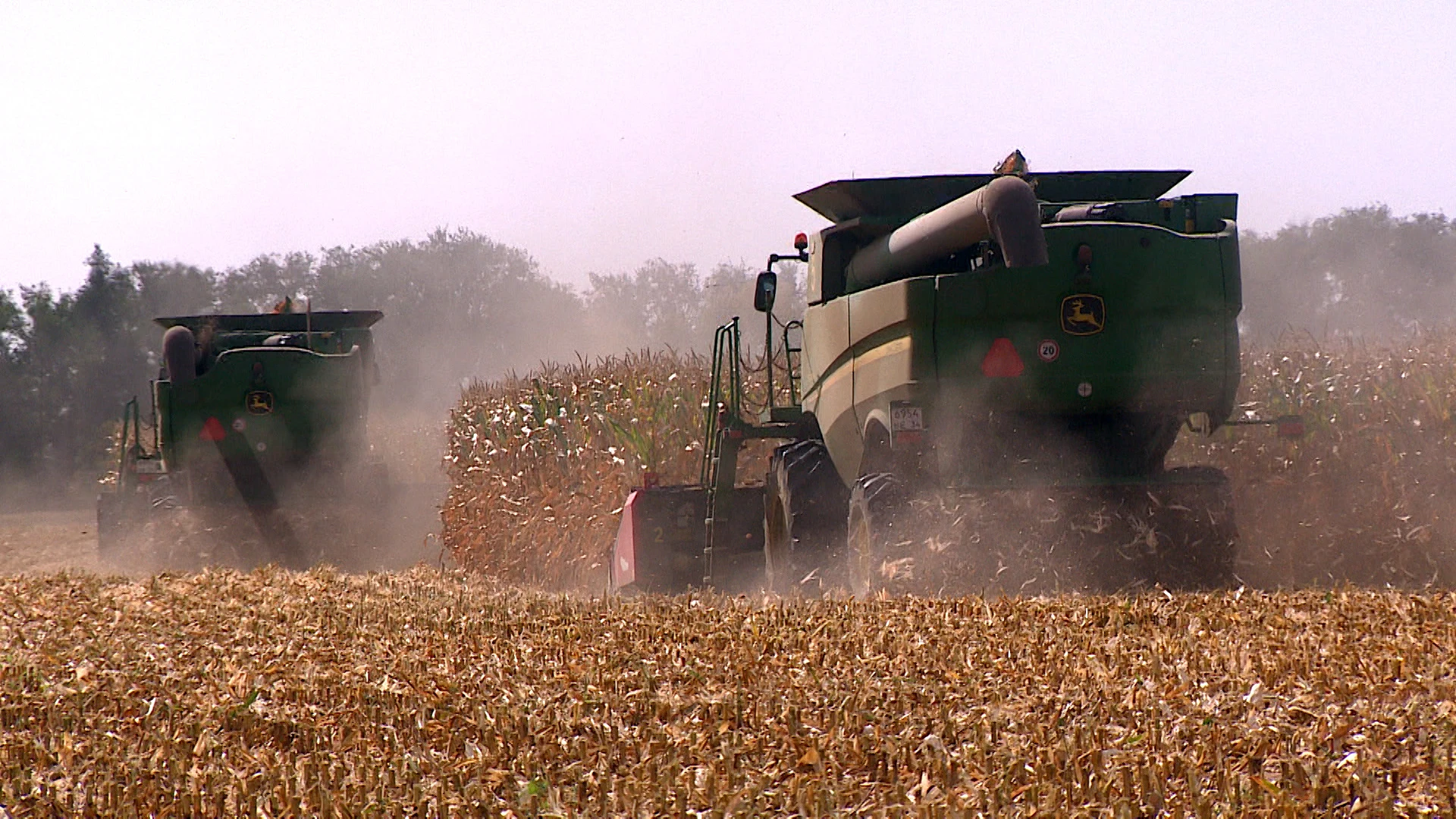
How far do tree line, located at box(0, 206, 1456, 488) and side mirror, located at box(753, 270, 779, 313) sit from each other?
9586 mm

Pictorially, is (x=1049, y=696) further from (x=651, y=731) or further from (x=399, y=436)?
(x=399, y=436)

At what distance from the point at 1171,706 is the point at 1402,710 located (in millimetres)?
635

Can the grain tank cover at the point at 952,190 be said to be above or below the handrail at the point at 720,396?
above

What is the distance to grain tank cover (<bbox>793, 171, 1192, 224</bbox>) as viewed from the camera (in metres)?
8.21

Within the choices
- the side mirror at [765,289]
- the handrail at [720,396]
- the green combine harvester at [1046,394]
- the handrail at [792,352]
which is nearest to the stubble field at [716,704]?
the green combine harvester at [1046,394]

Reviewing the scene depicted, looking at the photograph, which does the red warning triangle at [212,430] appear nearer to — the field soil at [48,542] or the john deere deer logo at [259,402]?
the john deere deer logo at [259,402]

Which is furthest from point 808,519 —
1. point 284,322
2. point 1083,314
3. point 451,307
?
point 451,307

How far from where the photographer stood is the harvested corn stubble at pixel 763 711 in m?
3.69

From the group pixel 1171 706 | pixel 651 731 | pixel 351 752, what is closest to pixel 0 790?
pixel 351 752

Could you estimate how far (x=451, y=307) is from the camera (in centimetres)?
7381

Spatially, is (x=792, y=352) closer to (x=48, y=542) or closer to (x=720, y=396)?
(x=720, y=396)

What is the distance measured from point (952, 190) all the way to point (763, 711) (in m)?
4.61

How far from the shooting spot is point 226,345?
50.2ft

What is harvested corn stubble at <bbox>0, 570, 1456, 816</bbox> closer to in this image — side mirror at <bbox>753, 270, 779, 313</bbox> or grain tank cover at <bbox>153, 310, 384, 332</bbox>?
side mirror at <bbox>753, 270, 779, 313</bbox>
